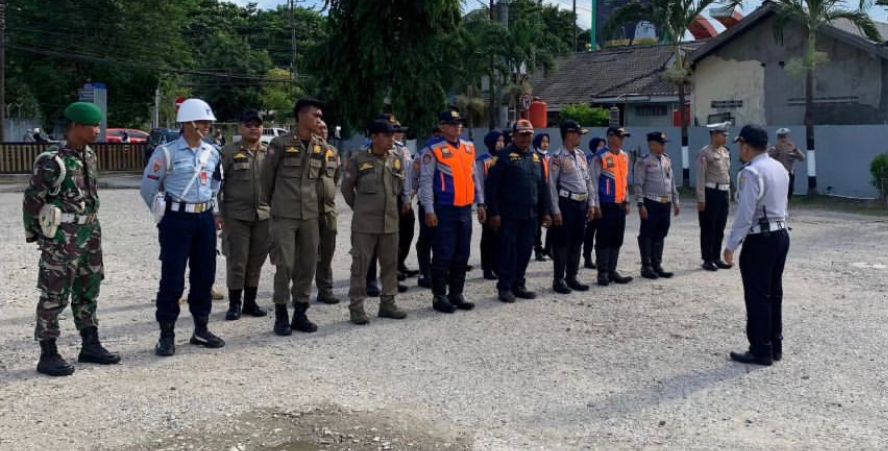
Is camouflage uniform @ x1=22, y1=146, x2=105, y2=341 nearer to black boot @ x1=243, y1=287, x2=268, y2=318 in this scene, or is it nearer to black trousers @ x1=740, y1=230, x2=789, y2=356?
black boot @ x1=243, y1=287, x2=268, y2=318

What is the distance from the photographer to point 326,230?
904 centimetres

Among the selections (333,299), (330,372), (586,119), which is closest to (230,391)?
(330,372)

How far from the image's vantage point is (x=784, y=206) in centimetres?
693

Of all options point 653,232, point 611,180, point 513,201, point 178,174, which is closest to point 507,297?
point 513,201

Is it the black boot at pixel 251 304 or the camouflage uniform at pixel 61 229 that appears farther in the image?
the black boot at pixel 251 304

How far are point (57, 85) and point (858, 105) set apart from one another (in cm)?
3371

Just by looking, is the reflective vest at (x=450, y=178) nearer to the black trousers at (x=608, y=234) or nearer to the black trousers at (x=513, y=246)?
the black trousers at (x=513, y=246)

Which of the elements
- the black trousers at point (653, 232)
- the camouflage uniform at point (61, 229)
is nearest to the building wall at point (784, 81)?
the black trousers at point (653, 232)

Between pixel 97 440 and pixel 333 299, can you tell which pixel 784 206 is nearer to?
pixel 333 299

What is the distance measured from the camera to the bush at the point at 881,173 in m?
19.0

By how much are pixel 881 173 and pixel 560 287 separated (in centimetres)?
1223

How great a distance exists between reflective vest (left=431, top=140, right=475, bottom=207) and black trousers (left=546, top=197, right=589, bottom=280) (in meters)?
1.52

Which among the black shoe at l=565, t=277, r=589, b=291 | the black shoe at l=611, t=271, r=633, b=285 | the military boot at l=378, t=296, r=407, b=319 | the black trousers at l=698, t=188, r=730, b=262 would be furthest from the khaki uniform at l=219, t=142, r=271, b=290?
the black trousers at l=698, t=188, r=730, b=262

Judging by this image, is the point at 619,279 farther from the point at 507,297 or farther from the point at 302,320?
the point at 302,320
